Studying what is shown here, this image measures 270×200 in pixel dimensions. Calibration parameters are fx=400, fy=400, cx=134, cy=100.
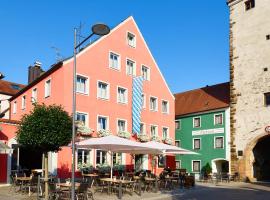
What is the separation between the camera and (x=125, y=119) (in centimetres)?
3133

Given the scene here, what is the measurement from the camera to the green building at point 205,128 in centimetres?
3759

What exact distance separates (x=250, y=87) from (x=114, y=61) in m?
11.5

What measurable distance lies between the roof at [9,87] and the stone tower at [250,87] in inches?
911

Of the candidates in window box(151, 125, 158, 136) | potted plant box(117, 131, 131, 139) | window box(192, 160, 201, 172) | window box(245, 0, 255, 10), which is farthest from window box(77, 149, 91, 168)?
window box(245, 0, 255, 10)

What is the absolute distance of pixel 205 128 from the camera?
3950 centimetres

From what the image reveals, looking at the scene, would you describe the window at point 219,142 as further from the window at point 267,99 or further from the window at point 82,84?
the window at point 82,84

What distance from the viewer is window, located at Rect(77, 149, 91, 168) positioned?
2714 cm

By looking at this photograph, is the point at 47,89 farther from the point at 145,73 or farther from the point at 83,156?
the point at 145,73

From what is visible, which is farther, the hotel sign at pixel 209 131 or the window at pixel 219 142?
the hotel sign at pixel 209 131

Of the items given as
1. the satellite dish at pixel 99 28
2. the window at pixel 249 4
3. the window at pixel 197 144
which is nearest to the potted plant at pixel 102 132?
the window at pixel 197 144

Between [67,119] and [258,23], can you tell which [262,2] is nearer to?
[258,23]

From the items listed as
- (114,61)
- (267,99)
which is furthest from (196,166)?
(114,61)

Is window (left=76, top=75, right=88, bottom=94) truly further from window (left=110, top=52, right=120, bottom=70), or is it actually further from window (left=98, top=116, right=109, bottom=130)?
window (left=110, top=52, right=120, bottom=70)

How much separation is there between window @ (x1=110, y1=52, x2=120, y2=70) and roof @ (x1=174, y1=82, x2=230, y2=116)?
11.9 meters
